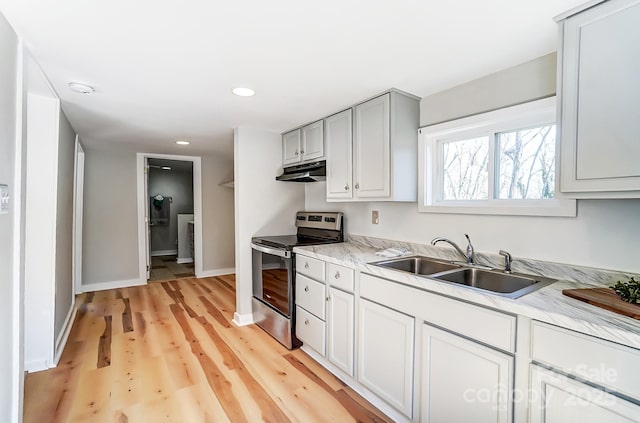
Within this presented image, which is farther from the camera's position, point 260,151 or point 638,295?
point 260,151

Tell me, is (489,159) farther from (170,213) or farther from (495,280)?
(170,213)

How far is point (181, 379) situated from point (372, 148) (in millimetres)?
2188

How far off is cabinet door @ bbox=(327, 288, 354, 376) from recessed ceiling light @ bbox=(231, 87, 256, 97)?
1543 millimetres

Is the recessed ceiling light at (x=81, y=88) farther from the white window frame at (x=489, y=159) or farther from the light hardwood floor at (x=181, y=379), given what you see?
the white window frame at (x=489, y=159)

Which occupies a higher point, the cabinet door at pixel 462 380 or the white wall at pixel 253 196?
the white wall at pixel 253 196

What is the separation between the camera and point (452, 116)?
2.07 m

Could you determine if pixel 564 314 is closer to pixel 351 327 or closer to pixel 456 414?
pixel 456 414

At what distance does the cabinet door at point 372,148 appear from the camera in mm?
2145

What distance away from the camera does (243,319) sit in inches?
123

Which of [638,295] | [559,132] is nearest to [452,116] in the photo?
[559,132]

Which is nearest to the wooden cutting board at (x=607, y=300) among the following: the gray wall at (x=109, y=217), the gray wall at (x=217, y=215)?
the gray wall at (x=217, y=215)

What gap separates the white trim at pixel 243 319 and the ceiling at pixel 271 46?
2.09 meters

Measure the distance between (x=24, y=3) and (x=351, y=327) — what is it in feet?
7.51

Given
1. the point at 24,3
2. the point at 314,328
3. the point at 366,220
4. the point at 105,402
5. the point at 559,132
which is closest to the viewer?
the point at 24,3
